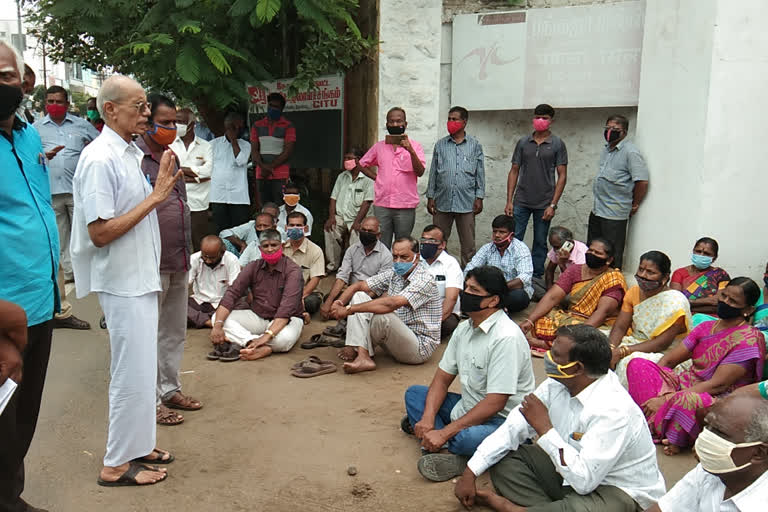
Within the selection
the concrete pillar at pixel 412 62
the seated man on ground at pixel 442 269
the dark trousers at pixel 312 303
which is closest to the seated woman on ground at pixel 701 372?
the seated man on ground at pixel 442 269

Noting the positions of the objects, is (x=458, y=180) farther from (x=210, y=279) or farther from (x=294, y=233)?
(x=210, y=279)

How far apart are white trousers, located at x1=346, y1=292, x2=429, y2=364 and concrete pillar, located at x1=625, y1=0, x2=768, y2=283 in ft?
9.06

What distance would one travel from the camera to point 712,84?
5910 millimetres

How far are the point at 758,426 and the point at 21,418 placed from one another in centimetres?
308

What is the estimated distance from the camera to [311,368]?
558 cm

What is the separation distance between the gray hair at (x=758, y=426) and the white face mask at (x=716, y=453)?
0.02m

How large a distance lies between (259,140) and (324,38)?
156cm

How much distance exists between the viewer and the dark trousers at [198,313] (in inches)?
270

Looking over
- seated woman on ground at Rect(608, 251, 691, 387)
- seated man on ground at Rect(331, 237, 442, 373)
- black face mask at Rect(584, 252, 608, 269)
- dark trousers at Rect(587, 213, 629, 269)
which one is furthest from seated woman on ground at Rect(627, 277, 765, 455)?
dark trousers at Rect(587, 213, 629, 269)

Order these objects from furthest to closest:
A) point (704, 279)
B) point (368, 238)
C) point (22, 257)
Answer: point (368, 238) < point (704, 279) < point (22, 257)

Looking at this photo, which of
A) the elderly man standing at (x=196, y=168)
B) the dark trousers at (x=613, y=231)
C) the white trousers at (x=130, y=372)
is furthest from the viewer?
the elderly man standing at (x=196, y=168)

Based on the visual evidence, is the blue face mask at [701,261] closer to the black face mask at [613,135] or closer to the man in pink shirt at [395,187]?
→ the black face mask at [613,135]

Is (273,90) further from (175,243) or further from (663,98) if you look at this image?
(175,243)

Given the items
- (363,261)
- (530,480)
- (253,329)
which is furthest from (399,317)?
(530,480)
